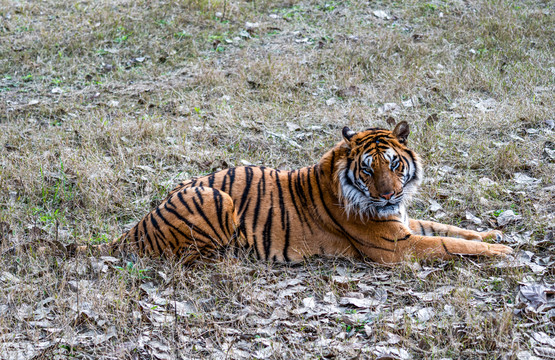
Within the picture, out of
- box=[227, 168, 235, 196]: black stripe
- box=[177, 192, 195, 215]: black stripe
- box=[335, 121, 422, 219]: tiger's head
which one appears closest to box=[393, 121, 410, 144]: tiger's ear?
box=[335, 121, 422, 219]: tiger's head

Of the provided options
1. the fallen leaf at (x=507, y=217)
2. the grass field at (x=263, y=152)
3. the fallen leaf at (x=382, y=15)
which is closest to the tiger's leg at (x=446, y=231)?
the grass field at (x=263, y=152)

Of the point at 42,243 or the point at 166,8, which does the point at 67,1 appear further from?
the point at 42,243

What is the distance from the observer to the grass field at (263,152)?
3.74 metres

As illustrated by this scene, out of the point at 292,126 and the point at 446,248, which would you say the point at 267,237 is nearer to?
the point at 446,248

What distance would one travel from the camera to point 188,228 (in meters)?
4.59

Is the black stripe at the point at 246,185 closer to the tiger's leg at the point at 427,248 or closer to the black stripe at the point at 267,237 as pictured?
the black stripe at the point at 267,237

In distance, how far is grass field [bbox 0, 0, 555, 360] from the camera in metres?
3.74

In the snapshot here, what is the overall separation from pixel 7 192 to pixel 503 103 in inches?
228

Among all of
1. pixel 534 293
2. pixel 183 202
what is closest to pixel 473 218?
→ pixel 534 293

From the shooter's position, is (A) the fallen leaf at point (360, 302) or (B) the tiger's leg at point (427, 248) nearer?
(A) the fallen leaf at point (360, 302)

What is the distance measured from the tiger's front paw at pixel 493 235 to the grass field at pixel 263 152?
9 centimetres

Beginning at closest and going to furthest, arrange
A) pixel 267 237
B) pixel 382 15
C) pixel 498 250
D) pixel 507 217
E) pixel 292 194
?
pixel 498 250
pixel 267 237
pixel 292 194
pixel 507 217
pixel 382 15

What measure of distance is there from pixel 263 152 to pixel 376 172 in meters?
2.26

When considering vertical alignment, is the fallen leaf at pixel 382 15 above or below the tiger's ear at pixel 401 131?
above
